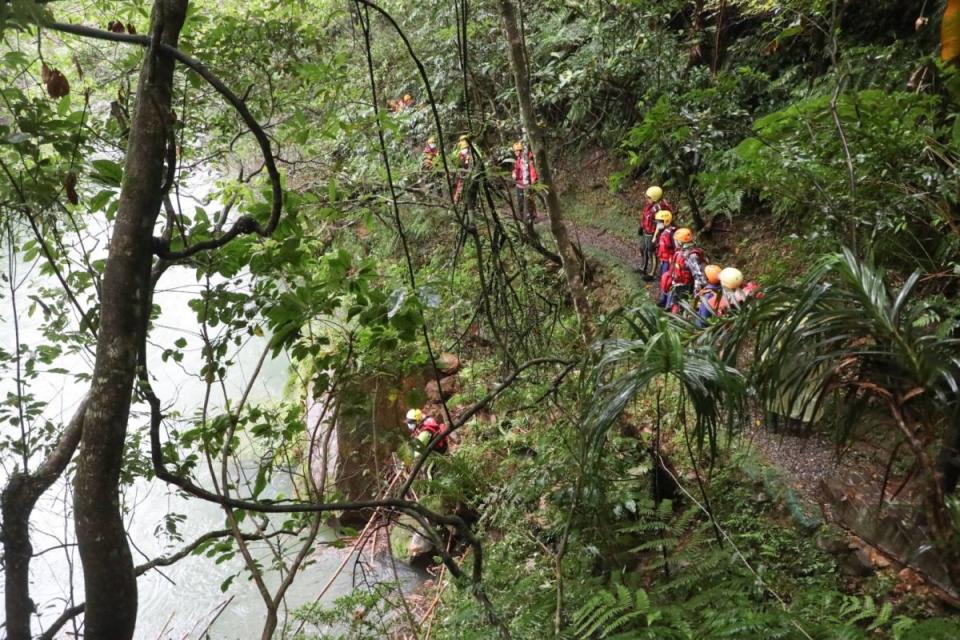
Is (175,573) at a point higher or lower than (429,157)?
lower

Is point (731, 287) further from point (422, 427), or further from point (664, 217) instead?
point (422, 427)

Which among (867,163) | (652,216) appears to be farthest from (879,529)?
(652,216)

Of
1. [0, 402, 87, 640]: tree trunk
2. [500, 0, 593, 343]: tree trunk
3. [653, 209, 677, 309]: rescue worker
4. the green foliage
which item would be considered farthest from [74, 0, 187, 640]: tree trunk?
[653, 209, 677, 309]: rescue worker

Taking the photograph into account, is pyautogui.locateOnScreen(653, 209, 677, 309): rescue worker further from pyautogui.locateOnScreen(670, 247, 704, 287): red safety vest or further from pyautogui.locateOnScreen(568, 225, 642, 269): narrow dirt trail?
pyautogui.locateOnScreen(568, 225, 642, 269): narrow dirt trail

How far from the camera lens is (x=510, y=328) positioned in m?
4.46

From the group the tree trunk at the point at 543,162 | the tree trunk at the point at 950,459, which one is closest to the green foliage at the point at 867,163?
the tree trunk at the point at 543,162

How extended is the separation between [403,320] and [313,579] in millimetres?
7401

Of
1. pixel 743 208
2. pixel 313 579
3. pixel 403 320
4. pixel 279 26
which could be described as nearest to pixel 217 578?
pixel 313 579

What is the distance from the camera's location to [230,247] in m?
2.42

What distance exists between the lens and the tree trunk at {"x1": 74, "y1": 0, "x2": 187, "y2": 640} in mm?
1386

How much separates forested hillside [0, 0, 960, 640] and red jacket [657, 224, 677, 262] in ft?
0.19

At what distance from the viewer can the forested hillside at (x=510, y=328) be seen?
82.2 inches

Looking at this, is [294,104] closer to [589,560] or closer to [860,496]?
[589,560]

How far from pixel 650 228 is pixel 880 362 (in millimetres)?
6325
